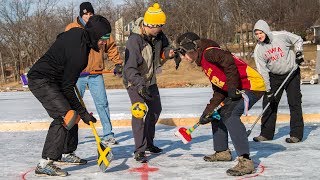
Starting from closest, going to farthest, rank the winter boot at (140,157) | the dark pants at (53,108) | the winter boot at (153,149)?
the dark pants at (53,108), the winter boot at (140,157), the winter boot at (153,149)

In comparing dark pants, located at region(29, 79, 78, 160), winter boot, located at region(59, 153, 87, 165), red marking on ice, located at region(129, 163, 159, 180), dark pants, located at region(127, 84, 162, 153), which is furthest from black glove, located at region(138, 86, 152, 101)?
winter boot, located at region(59, 153, 87, 165)

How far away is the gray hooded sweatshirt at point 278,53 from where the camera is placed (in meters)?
6.20

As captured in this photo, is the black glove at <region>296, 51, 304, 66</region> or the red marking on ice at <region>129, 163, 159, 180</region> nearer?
the red marking on ice at <region>129, 163, 159, 180</region>

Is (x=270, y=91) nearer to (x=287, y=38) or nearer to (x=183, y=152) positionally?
(x=287, y=38)

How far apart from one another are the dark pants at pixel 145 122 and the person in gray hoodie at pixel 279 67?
1383mm

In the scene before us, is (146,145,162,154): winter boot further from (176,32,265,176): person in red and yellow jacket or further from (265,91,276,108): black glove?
(265,91,276,108): black glove

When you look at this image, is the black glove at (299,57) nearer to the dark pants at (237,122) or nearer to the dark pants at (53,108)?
the dark pants at (237,122)

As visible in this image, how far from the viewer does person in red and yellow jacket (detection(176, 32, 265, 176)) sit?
15.0 ft

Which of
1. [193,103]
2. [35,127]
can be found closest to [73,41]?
[35,127]

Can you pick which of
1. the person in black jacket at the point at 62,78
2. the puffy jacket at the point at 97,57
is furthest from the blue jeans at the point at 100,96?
the person in black jacket at the point at 62,78

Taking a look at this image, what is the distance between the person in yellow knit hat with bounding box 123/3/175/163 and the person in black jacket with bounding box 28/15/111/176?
700 millimetres

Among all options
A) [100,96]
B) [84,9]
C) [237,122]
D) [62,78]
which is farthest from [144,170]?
[84,9]

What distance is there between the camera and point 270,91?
6.40 m

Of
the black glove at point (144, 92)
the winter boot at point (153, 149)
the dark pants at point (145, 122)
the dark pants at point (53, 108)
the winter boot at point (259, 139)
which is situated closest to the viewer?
the dark pants at point (53, 108)
